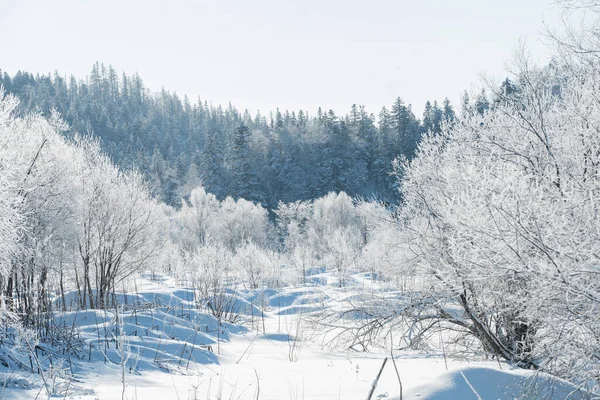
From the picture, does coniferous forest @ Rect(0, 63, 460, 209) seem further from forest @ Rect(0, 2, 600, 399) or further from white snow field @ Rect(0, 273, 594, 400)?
white snow field @ Rect(0, 273, 594, 400)

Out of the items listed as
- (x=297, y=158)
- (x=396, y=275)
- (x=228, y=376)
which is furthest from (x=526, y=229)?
(x=297, y=158)

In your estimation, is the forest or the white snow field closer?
the white snow field

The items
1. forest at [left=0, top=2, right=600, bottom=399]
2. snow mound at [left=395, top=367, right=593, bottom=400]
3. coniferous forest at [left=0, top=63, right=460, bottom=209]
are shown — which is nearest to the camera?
snow mound at [left=395, top=367, right=593, bottom=400]

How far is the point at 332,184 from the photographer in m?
72.7

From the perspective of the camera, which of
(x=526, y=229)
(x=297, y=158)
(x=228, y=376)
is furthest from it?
(x=297, y=158)

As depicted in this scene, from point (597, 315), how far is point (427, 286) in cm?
422

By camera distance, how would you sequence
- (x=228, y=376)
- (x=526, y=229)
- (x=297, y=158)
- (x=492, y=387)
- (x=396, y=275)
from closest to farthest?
(x=492, y=387), (x=526, y=229), (x=228, y=376), (x=396, y=275), (x=297, y=158)

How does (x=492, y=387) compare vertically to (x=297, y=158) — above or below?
below

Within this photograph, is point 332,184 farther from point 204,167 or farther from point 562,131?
point 562,131

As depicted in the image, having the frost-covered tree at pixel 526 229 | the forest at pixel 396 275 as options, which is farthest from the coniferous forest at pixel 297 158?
the frost-covered tree at pixel 526 229

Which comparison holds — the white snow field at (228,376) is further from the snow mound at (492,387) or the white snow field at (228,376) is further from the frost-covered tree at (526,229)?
the frost-covered tree at (526,229)

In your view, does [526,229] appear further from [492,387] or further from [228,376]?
[228,376]

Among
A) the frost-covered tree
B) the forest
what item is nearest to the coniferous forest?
the forest

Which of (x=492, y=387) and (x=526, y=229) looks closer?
(x=492, y=387)
